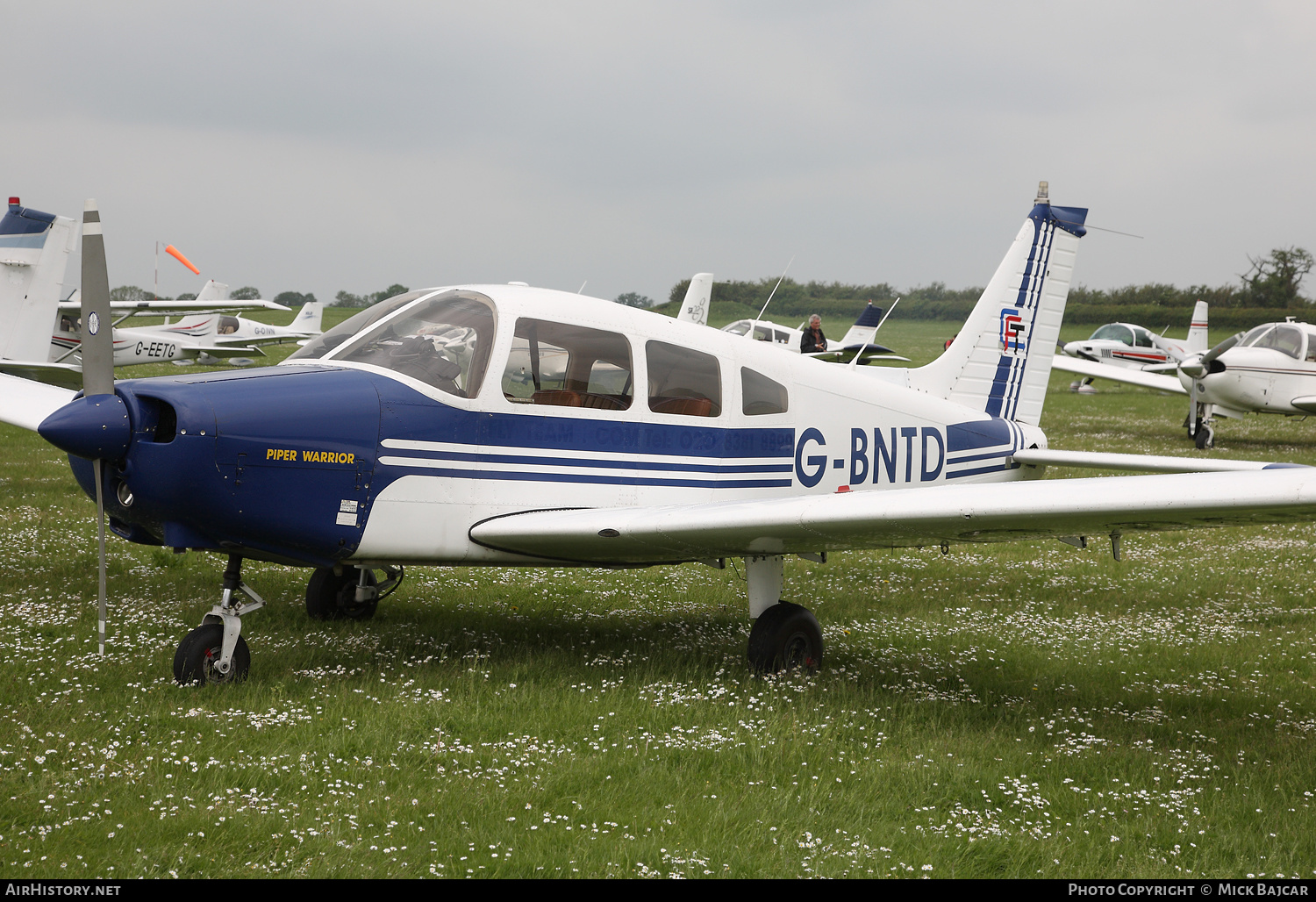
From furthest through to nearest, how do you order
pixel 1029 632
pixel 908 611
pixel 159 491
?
pixel 908 611, pixel 1029 632, pixel 159 491

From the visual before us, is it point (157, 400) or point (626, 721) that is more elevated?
point (157, 400)

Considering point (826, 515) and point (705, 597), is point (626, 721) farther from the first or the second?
point (705, 597)

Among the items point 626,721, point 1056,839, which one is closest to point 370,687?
point 626,721

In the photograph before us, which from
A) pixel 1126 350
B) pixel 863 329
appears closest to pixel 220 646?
pixel 863 329

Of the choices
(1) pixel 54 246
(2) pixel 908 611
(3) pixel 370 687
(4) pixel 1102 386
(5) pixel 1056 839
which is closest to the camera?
(5) pixel 1056 839

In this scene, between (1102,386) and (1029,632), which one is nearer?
(1029,632)

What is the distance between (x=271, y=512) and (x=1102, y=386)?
131ft

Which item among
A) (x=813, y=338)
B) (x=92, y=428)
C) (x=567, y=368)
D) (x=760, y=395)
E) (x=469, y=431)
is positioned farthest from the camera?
(x=813, y=338)

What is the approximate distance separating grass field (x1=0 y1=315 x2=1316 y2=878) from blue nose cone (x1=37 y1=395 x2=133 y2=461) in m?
1.21

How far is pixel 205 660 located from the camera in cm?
527

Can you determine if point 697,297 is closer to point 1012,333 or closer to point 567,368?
point 1012,333

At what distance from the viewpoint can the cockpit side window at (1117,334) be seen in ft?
118

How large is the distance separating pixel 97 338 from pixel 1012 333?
6800 mm

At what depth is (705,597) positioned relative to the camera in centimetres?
837
